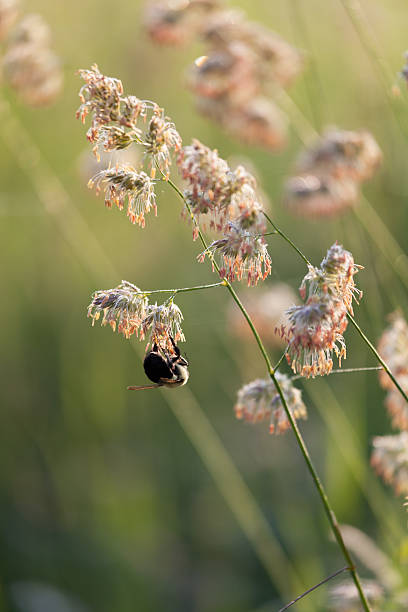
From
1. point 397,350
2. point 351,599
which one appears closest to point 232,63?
point 397,350

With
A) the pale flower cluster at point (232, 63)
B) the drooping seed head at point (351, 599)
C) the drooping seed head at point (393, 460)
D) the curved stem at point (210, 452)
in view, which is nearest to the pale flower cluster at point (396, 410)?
the drooping seed head at point (393, 460)

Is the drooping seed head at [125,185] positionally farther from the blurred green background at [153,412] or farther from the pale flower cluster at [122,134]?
the blurred green background at [153,412]

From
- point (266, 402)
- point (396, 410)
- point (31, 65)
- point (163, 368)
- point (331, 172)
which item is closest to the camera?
point (266, 402)

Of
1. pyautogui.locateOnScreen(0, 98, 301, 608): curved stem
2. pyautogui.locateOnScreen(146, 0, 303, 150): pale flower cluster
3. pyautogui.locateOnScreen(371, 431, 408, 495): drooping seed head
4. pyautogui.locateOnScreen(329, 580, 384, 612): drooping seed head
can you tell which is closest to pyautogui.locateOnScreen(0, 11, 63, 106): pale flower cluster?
pyautogui.locateOnScreen(0, 98, 301, 608): curved stem

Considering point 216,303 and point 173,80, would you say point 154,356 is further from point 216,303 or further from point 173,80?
point 173,80

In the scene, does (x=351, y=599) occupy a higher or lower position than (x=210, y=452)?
lower

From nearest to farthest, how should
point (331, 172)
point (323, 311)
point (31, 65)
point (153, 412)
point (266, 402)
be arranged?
point (323, 311), point (266, 402), point (331, 172), point (31, 65), point (153, 412)

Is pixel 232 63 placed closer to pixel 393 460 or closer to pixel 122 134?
pixel 122 134

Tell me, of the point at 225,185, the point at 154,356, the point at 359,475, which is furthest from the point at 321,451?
the point at 225,185
